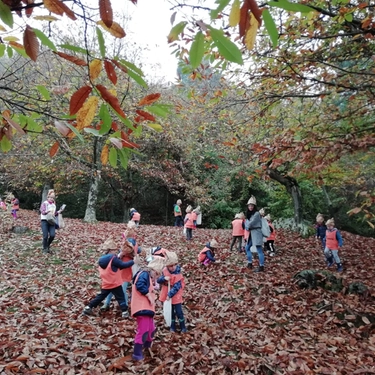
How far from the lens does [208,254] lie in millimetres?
8430

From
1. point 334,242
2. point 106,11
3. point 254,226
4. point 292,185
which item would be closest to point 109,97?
point 106,11

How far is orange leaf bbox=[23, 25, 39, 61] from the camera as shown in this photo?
1.29 m

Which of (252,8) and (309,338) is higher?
(252,8)

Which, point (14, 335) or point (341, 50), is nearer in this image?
point (14, 335)

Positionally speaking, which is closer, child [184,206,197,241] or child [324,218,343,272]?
child [324,218,343,272]

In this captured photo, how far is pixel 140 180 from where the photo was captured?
22219 millimetres

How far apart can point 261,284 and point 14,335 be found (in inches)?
199

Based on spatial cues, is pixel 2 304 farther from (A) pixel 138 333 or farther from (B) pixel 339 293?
(B) pixel 339 293

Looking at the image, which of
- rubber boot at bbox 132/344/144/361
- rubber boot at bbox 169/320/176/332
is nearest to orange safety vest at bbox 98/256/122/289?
rubber boot at bbox 169/320/176/332

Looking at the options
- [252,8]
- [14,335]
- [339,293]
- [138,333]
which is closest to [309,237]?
[339,293]

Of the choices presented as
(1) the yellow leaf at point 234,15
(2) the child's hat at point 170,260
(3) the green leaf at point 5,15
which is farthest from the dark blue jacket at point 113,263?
(1) the yellow leaf at point 234,15

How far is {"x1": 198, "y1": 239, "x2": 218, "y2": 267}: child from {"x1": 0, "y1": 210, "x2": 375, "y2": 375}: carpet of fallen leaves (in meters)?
0.26

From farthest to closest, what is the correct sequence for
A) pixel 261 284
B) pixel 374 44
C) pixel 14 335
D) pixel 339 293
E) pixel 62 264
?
pixel 62 264, pixel 261 284, pixel 339 293, pixel 374 44, pixel 14 335

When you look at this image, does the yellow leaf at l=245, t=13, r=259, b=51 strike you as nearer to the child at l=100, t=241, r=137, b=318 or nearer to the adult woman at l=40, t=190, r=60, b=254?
the child at l=100, t=241, r=137, b=318
